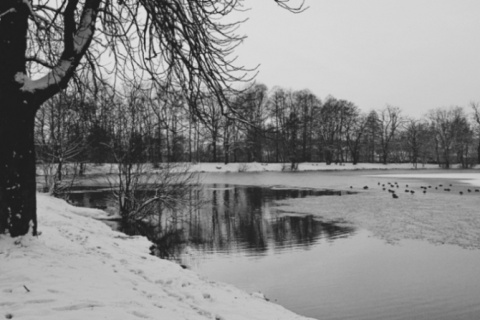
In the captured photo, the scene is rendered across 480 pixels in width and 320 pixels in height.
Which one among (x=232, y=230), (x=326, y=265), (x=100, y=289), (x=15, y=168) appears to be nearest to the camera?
(x=100, y=289)

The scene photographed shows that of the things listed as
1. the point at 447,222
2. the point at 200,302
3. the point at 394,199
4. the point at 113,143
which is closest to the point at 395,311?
the point at 200,302

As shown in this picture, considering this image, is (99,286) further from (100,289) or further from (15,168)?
(15,168)

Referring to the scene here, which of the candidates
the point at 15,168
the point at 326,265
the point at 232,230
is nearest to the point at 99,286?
the point at 15,168

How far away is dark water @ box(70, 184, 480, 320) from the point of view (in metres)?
8.86

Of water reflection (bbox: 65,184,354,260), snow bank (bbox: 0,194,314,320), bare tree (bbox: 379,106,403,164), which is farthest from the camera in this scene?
bare tree (bbox: 379,106,403,164)

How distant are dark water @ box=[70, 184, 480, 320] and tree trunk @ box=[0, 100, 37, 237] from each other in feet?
18.2

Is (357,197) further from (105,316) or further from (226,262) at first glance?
(105,316)

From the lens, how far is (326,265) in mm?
11914

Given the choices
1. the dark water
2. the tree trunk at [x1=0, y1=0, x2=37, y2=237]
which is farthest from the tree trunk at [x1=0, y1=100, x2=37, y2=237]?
the dark water

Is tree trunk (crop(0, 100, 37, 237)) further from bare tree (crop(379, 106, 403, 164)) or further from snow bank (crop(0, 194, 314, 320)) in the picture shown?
bare tree (crop(379, 106, 403, 164))

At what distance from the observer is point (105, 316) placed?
177 inches

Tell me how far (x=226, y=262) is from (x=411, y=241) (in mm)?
7306

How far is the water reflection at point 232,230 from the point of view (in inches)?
557

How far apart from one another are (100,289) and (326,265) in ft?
26.4
